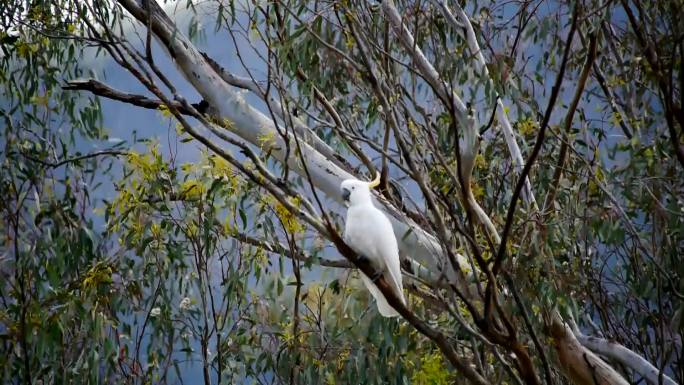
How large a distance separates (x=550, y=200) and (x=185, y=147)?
1.86 m

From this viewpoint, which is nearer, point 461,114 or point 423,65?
point 461,114

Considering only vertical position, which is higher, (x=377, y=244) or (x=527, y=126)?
(x=527, y=126)

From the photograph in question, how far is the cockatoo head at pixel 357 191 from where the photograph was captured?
7.68ft

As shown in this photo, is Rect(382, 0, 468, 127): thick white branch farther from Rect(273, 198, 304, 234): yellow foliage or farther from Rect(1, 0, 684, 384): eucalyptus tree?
Rect(273, 198, 304, 234): yellow foliage

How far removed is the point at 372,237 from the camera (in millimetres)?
2264

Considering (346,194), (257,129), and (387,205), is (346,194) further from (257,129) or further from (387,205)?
(257,129)

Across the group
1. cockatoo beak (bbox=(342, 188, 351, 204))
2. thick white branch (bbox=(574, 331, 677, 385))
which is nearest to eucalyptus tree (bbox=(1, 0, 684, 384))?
thick white branch (bbox=(574, 331, 677, 385))

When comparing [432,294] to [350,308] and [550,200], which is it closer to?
[550,200]

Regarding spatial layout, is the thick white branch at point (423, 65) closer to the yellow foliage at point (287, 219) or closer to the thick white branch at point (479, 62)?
the thick white branch at point (479, 62)

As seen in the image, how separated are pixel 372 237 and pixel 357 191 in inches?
5.8

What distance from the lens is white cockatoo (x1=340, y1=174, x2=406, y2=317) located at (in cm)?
222

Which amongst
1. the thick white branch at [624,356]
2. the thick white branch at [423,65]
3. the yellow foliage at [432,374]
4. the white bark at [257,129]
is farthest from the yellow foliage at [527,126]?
the yellow foliage at [432,374]

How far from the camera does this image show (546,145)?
320 cm

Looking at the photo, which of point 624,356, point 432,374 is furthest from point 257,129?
point 624,356
